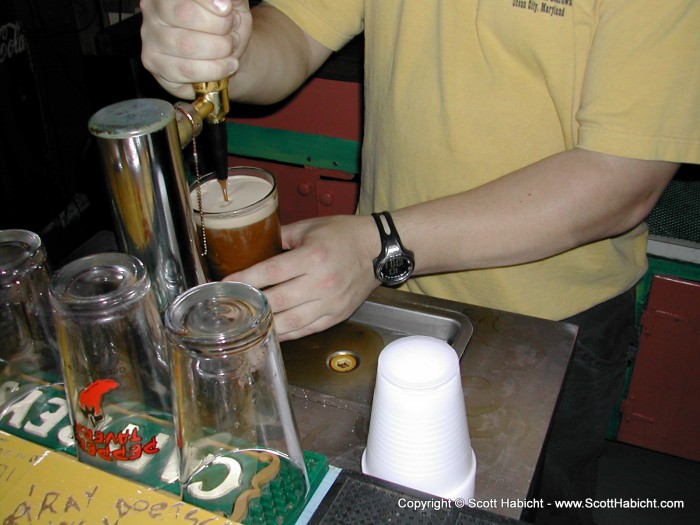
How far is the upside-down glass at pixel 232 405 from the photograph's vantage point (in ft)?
1.74

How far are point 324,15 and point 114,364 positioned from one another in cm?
86

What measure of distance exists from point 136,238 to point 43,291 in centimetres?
12

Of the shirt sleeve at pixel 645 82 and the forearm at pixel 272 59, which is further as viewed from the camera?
the forearm at pixel 272 59

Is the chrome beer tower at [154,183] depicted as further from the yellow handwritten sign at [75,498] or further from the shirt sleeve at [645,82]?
the shirt sleeve at [645,82]

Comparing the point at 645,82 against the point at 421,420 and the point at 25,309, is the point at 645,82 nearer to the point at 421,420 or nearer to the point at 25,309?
the point at 421,420

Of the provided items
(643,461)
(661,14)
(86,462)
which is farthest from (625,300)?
(643,461)

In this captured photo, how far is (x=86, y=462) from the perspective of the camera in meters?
0.62

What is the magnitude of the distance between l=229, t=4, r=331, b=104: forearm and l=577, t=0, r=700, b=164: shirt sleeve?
556 millimetres

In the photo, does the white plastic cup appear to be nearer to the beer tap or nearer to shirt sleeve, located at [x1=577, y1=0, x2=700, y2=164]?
the beer tap

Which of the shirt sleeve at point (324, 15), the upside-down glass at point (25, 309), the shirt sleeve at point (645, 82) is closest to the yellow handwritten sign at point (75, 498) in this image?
the upside-down glass at point (25, 309)

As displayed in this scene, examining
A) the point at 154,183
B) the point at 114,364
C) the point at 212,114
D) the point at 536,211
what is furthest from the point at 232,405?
the point at 536,211

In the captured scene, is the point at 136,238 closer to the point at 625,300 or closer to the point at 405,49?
the point at 405,49

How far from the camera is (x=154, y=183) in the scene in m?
0.67

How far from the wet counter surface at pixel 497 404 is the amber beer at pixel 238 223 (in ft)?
0.52
